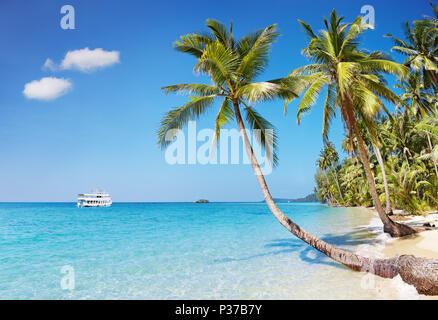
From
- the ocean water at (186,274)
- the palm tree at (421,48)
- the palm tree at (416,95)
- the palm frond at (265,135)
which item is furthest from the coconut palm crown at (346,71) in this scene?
the palm tree at (416,95)

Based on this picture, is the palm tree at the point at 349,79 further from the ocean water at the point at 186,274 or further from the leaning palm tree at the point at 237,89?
the ocean water at the point at 186,274

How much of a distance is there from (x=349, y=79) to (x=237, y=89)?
4.05m

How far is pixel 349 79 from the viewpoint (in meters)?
9.05

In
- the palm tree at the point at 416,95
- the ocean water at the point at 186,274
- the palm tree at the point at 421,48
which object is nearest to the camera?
the ocean water at the point at 186,274

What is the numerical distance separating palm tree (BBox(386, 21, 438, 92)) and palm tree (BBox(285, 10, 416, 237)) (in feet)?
27.9

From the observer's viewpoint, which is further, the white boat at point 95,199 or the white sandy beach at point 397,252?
the white boat at point 95,199

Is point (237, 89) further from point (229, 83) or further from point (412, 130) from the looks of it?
point (412, 130)

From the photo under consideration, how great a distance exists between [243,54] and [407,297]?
298 inches

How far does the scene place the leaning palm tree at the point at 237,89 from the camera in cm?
739

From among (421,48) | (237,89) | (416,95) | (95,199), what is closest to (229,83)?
(237,89)

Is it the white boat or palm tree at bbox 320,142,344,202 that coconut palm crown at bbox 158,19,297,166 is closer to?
palm tree at bbox 320,142,344,202

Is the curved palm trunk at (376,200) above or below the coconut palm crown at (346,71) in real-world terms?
below

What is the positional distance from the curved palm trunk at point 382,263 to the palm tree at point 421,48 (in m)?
15.1

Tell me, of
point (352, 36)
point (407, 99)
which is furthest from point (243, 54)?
point (407, 99)
